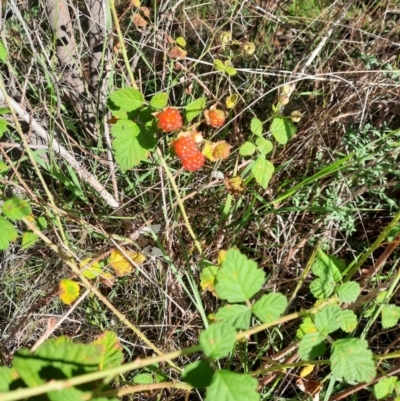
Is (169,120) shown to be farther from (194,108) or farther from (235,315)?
(235,315)

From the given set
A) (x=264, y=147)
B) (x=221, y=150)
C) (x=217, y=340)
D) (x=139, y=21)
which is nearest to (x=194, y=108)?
(x=221, y=150)

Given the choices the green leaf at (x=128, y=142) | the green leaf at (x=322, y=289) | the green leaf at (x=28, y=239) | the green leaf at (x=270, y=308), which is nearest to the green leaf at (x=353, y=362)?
the green leaf at (x=270, y=308)

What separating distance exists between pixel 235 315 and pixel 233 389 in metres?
0.14

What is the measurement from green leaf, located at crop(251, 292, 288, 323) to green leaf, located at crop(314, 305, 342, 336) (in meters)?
0.13

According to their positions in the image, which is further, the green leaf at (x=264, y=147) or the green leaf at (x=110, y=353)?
the green leaf at (x=264, y=147)

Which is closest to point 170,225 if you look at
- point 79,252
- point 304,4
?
point 79,252

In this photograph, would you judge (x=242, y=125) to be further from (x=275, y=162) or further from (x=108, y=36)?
(x=108, y=36)

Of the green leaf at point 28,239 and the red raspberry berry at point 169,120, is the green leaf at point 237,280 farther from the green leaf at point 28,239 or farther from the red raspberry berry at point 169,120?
the green leaf at point 28,239

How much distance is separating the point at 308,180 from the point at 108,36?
69 cm

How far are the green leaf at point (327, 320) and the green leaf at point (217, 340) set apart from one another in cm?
26

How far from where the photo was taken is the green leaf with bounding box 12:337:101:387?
0.66 metres

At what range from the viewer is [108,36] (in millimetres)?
1405

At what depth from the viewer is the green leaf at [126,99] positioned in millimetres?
1083

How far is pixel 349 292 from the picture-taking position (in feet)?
3.43
